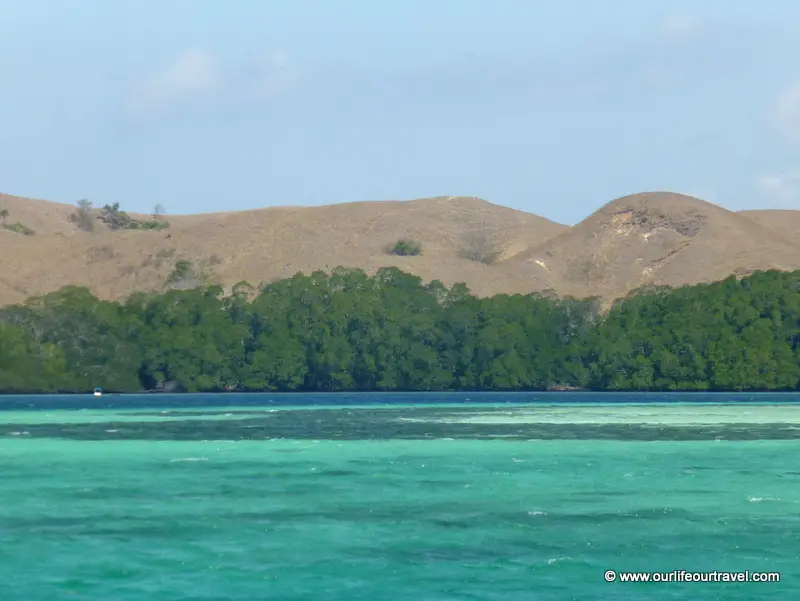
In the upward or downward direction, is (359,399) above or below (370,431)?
above

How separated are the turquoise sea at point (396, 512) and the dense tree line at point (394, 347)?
8015 cm

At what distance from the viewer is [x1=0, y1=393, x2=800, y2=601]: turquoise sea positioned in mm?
38344

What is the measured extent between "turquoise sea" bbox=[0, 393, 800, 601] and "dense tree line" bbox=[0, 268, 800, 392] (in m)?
80.2

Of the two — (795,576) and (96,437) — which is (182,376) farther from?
(795,576)

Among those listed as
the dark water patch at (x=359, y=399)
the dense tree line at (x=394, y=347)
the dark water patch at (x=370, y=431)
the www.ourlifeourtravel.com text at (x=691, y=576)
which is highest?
the dense tree line at (x=394, y=347)

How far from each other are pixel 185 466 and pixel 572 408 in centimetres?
7596

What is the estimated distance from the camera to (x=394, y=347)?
637ft

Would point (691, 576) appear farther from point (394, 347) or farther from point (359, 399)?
point (394, 347)

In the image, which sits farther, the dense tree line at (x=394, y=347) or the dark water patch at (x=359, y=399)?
the dense tree line at (x=394, y=347)

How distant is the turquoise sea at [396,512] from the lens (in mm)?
38344

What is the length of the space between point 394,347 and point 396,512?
142070 mm

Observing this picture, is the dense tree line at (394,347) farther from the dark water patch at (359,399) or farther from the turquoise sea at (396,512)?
the turquoise sea at (396,512)

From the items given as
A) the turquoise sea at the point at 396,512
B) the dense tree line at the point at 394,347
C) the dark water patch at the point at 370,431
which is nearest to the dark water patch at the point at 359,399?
the dense tree line at the point at 394,347

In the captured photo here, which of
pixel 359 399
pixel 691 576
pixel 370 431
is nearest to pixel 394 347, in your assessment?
pixel 359 399
